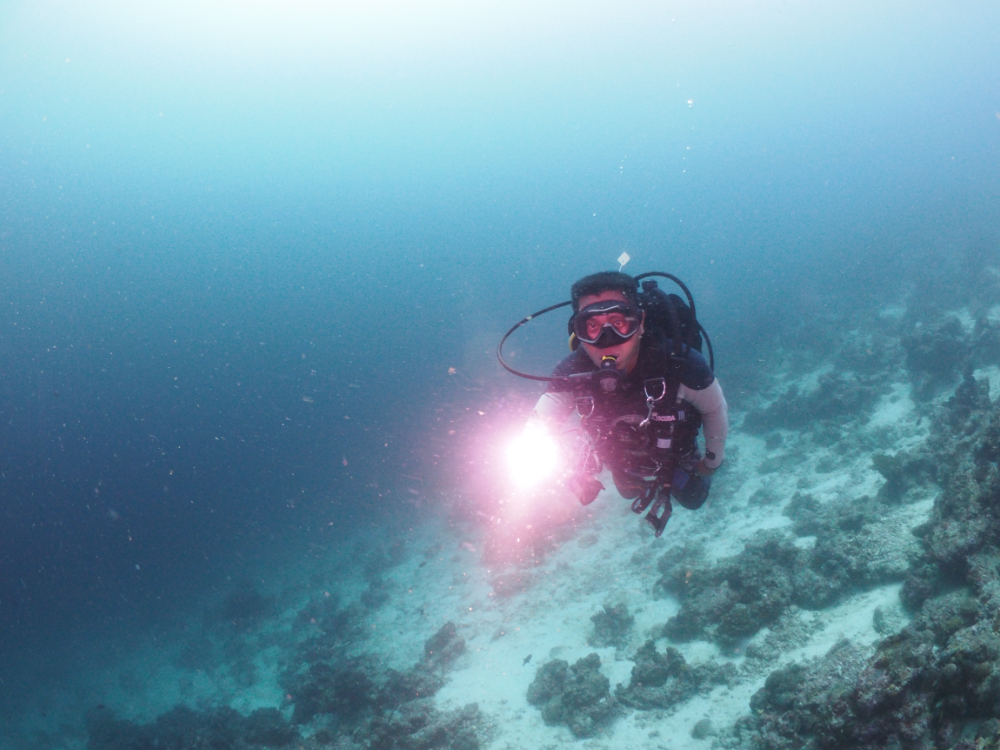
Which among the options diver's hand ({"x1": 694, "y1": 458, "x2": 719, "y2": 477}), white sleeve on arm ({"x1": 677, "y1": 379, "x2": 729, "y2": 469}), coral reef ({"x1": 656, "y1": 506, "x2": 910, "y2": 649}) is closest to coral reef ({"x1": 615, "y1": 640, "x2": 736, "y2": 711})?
coral reef ({"x1": 656, "y1": 506, "x2": 910, "y2": 649})

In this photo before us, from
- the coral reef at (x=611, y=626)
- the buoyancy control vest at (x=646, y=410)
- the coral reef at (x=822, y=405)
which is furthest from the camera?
the coral reef at (x=822, y=405)

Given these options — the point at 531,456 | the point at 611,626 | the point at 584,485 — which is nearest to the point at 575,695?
the point at 611,626

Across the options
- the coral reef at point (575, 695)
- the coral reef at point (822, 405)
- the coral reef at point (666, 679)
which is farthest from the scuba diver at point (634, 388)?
the coral reef at point (822, 405)

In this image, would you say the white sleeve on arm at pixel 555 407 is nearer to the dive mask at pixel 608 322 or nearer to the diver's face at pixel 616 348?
the diver's face at pixel 616 348

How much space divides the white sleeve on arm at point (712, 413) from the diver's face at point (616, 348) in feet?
2.05

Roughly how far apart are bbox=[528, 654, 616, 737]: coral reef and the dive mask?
28.4 feet

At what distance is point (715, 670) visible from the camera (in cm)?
843

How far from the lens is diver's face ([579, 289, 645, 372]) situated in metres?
3.65

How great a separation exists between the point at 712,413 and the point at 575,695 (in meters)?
7.96

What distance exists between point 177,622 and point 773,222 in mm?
180758

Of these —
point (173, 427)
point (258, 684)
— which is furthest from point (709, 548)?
point (173, 427)

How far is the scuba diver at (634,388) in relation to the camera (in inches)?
143

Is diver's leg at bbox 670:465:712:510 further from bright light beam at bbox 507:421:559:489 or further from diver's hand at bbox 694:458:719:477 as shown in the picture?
bright light beam at bbox 507:421:559:489

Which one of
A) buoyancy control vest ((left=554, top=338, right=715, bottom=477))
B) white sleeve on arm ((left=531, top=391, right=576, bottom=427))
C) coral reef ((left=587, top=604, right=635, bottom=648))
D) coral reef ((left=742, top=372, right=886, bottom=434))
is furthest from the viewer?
coral reef ((left=742, top=372, right=886, bottom=434))
